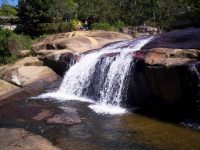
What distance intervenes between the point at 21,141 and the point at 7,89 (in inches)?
338

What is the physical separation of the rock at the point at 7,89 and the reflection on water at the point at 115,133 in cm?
344

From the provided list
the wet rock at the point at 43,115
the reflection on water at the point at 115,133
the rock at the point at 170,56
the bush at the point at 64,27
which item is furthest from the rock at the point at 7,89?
the bush at the point at 64,27

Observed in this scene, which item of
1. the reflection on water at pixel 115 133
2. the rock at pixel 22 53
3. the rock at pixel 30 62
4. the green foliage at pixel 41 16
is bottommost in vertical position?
Result: the reflection on water at pixel 115 133

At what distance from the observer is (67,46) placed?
2383 centimetres

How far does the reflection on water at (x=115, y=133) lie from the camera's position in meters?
11.3

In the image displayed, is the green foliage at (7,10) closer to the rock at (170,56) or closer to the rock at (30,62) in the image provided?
the rock at (30,62)

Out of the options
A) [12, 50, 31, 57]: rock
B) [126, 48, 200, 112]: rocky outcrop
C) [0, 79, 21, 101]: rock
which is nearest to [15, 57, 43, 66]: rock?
[12, 50, 31, 57]: rock

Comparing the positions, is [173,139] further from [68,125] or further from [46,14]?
[46,14]

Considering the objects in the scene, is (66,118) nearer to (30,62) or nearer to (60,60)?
(60,60)

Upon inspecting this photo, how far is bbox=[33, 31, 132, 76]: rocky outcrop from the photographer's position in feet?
71.8

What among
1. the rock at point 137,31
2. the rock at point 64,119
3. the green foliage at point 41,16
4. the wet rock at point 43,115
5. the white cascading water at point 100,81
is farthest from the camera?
the green foliage at point 41,16

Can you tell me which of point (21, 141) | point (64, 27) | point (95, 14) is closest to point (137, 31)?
point (64, 27)

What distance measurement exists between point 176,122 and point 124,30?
1952 centimetres

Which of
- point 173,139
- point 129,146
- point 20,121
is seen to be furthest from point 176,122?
point 20,121
